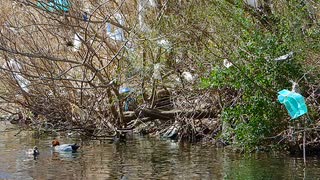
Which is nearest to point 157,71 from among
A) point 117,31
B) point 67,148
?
Result: point 117,31

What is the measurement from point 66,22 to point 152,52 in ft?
6.20

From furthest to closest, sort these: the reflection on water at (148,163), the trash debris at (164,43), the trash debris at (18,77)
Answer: the trash debris at (18,77) < the trash debris at (164,43) < the reflection on water at (148,163)

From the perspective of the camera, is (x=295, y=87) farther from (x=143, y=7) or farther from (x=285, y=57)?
(x=143, y=7)

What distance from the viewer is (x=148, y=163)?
40.6 feet

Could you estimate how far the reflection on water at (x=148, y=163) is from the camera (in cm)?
1082

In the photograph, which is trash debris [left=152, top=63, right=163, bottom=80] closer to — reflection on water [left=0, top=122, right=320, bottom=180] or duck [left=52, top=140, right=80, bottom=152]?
reflection on water [left=0, top=122, right=320, bottom=180]

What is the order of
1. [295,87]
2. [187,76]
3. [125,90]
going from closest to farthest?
1. [295,87]
2. [187,76]
3. [125,90]

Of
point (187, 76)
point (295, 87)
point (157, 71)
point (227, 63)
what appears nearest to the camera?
point (295, 87)

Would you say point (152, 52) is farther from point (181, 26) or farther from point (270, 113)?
point (270, 113)

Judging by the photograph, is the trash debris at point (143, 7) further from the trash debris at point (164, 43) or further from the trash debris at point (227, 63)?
the trash debris at point (227, 63)

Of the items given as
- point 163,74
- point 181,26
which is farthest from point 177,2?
point 163,74

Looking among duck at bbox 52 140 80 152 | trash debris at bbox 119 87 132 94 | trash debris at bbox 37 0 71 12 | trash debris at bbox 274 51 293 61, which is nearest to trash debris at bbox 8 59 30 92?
trash debris at bbox 37 0 71 12

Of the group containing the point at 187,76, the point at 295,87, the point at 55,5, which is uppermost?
the point at 55,5

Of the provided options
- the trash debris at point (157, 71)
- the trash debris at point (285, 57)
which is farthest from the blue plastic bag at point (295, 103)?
the trash debris at point (157, 71)
